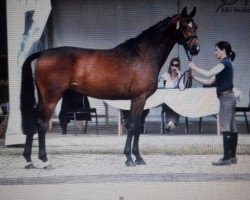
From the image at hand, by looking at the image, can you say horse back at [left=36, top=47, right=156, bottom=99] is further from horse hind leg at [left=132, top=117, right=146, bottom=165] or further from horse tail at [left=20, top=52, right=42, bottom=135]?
horse hind leg at [left=132, top=117, right=146, bottom=165]

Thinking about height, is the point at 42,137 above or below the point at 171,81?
below

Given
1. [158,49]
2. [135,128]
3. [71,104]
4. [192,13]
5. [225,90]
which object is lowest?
[135,128]

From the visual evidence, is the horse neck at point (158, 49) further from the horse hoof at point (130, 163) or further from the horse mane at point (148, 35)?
the horse hoof at point (130, 163)

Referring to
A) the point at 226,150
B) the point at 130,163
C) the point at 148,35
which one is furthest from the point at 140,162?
the point at 148,35

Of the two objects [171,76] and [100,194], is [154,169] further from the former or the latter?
[171,76]

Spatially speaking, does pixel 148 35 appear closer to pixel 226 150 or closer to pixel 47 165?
pixel 226 150

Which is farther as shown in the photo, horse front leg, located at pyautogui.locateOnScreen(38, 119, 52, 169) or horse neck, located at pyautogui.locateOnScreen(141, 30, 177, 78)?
horse neck, located at pyautogui.locateOnScreen(141, 30, 177, 78)

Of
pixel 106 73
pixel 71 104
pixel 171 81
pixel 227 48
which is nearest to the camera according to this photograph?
pixel 106 73

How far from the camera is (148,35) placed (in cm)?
524

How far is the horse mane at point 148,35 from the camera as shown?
5.19m

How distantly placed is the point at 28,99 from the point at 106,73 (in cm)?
65

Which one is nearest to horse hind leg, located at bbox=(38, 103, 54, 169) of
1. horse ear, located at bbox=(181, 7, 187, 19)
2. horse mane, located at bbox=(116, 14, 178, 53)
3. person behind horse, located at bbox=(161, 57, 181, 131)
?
horse mane, located at bbox=(116, 14, 178, 53)

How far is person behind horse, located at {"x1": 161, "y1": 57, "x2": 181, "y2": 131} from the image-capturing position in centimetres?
573

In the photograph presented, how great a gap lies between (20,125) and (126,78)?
0.98 meters
